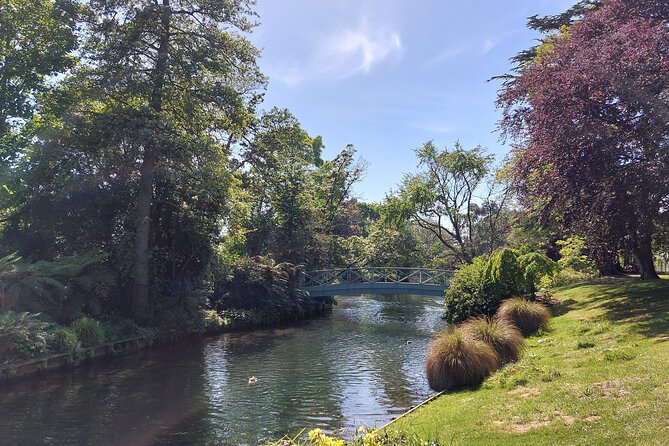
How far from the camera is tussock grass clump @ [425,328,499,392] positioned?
Answer: 1008 centimetres

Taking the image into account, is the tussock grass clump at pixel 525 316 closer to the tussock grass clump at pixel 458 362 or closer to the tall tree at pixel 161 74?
the tussock grass clump at pixel 458 362

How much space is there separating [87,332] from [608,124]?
16963mm

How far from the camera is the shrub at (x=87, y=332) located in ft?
51.2

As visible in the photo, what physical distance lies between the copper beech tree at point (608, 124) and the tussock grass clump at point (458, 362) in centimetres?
539

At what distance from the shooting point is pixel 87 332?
15781 millimetres

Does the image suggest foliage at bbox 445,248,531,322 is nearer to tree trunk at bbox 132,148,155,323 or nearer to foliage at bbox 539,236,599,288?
foliage at bbox 539,236,599,288

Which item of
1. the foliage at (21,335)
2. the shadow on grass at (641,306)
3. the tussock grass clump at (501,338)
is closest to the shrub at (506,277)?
the shadow on grass at (641,306)

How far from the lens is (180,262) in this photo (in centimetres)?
2173

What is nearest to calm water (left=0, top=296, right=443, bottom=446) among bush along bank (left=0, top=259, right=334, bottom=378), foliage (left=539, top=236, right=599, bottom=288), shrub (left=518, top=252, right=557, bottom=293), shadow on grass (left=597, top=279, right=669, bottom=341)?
bush along bank (left=0, top=259, right=334, bottom=378)

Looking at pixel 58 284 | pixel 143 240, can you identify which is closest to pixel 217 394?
pixel 58 284

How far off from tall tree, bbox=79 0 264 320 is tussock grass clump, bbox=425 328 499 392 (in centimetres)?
1279

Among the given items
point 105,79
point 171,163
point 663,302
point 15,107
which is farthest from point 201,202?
point 663,302

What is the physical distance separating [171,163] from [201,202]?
7.00ft

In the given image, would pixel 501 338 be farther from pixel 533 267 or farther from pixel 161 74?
pixel 161 74
